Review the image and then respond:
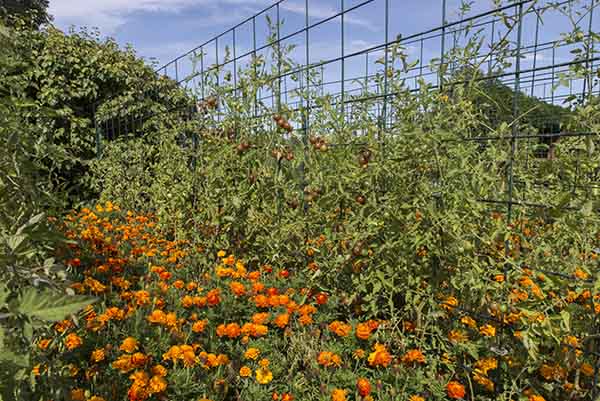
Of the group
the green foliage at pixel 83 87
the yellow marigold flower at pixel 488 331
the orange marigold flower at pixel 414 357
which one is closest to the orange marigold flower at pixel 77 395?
the orange marigold flower at pixel 414 357

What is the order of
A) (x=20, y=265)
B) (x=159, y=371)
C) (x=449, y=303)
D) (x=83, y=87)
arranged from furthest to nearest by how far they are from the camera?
(x=83, y=87) < (x=449, y=303) < (x=159, y=371) < (x=20, y=265)

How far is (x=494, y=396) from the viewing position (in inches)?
56.8

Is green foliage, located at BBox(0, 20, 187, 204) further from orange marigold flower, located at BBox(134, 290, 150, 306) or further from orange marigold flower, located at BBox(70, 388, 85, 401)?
orange marigold flower, located at BBox(70, 388, 85, 401)

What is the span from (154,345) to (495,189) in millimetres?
1304

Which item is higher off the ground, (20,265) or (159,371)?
(20,265)

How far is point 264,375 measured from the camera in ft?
4.56

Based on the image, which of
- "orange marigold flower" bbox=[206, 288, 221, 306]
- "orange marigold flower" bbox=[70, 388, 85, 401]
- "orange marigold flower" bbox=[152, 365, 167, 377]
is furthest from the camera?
"orange marigold flower" bbox=[206, 288, 221, 306]

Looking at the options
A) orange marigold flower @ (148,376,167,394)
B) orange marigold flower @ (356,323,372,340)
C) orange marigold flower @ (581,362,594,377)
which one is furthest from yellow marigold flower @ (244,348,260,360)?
orange marigold flower @ (581,362,594,377)

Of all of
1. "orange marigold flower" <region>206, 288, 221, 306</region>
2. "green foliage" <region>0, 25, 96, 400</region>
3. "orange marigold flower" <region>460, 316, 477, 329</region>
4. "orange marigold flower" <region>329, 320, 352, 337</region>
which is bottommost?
"orange marigold flower" <region>329, 320, 352, 337</region>

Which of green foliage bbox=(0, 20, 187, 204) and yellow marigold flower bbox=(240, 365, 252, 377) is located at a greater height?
green foliage bbox=(0, 20, 187, 204)

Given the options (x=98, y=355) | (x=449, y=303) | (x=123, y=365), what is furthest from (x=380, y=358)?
(x=98, y=355)

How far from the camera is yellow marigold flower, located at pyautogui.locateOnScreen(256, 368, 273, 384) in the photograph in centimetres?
137

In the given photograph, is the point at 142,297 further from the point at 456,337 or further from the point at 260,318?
the point at 456,337

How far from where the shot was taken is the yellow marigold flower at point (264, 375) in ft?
4.48
